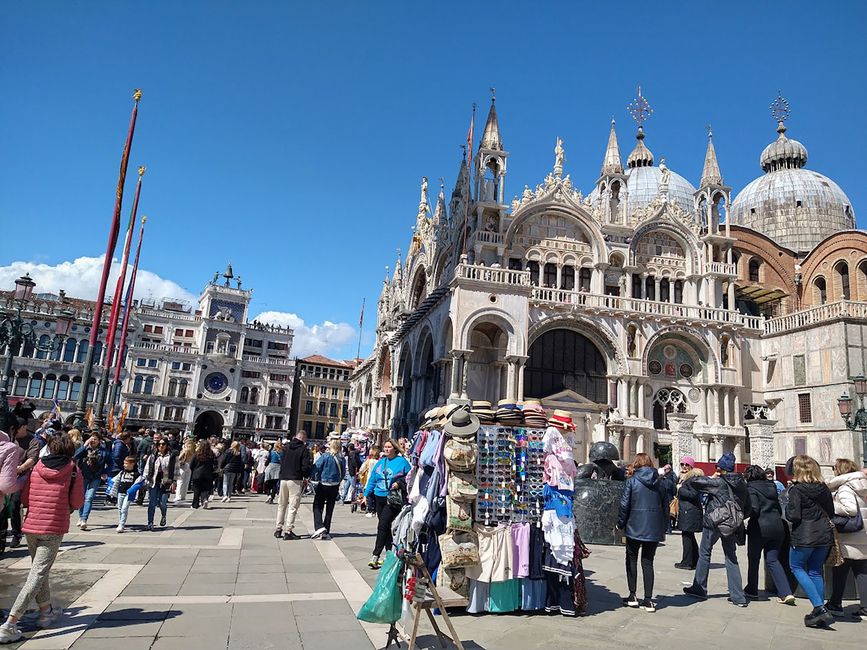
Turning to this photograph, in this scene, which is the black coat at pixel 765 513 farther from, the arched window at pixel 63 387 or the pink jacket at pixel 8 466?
the arched window at pixel 63 387

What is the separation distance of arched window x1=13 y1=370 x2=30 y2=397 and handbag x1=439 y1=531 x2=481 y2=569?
6337 centimetres

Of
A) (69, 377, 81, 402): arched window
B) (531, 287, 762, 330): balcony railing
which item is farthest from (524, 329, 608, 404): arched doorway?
(69, 377, 81, 402): arched window

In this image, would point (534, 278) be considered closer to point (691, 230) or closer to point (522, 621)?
point (691, 230)

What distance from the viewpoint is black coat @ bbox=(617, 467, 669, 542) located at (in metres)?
7.30

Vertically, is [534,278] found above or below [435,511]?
above

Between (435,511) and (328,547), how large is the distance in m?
4.86

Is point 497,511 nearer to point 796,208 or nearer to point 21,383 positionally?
point 796,208

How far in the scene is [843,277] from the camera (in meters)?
36.7

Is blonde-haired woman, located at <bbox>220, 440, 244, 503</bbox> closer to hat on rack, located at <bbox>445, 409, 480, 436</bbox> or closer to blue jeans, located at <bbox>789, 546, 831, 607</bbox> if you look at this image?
hat on rack, located at <bbox>445, 409, 480, 436</bbox>

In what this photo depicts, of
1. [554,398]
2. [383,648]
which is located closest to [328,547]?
[383,648]

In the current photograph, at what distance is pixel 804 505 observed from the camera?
7.37 meters

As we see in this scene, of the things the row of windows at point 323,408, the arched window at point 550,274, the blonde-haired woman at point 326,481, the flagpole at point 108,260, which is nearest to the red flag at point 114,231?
the flagpole at point 108,260

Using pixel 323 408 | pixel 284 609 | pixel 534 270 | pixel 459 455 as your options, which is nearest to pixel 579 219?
pixel 534 270

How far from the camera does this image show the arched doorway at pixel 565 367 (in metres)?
28.5
